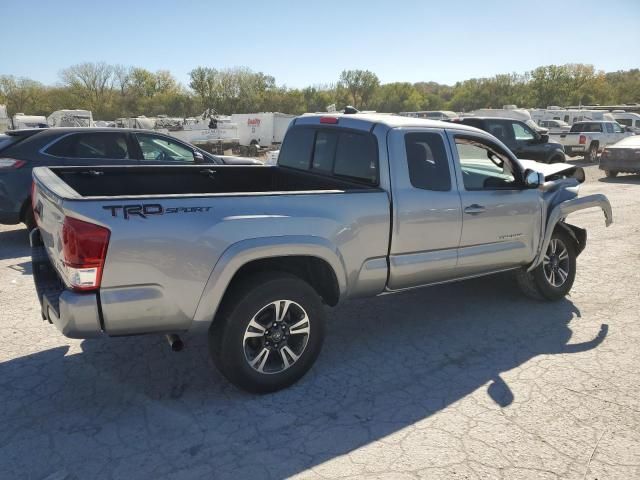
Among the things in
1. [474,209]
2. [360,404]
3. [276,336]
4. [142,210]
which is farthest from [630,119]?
[142,210]

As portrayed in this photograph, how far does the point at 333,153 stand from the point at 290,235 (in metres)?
1.40

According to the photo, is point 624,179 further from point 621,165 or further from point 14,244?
point 14,244

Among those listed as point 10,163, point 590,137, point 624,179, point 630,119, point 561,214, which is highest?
point 630,119

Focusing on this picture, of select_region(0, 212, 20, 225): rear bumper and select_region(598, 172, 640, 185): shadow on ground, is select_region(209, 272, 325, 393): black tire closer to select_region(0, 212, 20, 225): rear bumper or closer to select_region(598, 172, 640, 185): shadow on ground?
select_region(0, 212, 20, 225): rear bumper

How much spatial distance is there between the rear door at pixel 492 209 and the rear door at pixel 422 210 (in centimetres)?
13

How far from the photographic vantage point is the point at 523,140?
15031 millimetres

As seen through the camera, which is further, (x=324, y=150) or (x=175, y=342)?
(x=324, y=150)

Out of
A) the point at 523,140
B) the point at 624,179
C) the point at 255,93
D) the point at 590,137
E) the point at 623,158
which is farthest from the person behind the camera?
the point at 255,93

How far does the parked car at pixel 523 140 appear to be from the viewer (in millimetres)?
14617

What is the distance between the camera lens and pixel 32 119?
1400 inches

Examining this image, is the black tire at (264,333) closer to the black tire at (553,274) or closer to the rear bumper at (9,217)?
the black tire at (553,274)

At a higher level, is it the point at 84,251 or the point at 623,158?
the point at 84,251

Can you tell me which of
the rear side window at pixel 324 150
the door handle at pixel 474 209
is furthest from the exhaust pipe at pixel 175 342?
the door handle at pixel 474 209

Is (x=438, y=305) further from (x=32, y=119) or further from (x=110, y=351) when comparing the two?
(x=32, y=119)
